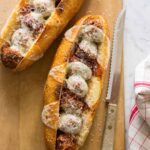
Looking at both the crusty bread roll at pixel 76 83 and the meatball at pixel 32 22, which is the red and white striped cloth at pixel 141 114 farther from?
the meatball at pixel 32 22

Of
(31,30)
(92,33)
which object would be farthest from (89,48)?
(31,30)

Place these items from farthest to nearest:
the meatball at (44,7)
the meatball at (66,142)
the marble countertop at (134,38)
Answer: the marble countertop at (134,38) < the meatball at (44,7) < the meatball at (66,142)

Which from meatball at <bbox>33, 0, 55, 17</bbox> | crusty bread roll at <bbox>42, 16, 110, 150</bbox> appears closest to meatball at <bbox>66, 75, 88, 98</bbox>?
crusty bread roll at <bbox>42, 16, 110, 150</bbox>

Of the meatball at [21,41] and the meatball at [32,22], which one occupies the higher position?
the meatball at [32,22]

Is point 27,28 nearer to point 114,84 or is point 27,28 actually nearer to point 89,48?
point 89,48

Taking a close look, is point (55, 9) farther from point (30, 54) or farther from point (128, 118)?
point (128, 118)

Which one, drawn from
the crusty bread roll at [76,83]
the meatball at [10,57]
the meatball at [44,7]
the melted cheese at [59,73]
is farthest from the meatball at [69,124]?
the meatball at [44,7]

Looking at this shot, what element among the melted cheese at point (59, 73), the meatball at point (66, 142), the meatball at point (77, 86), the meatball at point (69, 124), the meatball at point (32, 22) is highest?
the meatball at point (32, 22)

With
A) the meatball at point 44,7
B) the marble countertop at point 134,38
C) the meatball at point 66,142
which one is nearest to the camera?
the meatball at point 66,142
